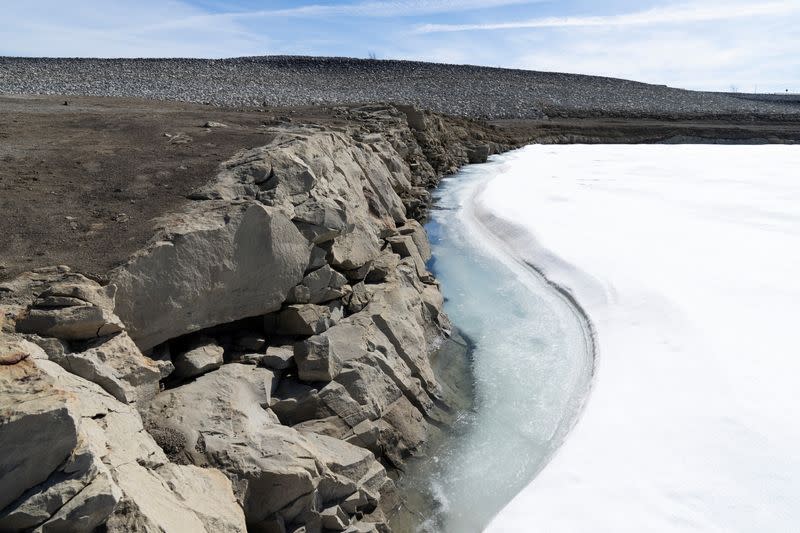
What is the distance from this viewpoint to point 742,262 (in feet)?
31.5

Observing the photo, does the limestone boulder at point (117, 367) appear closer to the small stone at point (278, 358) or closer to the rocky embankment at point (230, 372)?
the rocky embankment at point (230, 372)

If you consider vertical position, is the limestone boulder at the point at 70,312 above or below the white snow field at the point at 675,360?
above

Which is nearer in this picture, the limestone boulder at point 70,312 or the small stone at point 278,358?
the limestone boulder at point 70,312

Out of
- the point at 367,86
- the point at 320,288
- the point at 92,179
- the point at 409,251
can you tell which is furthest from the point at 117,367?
the point at 367,86

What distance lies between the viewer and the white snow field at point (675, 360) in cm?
488

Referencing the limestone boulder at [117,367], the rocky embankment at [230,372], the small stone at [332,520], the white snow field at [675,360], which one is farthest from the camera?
the white snow field at [675,360]

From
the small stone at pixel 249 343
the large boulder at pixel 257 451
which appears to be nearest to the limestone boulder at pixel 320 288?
the small stone at pixel 249 343

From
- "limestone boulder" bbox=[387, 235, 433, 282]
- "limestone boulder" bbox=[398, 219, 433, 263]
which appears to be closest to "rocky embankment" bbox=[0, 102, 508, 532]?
"limestone boulder" bbox=[387, 235, 433, 282]

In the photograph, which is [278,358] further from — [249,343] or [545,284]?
[545,284]

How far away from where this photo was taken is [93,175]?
24.3ft

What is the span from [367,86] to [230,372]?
1419 inches

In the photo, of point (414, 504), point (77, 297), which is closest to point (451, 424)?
point (414, 504)

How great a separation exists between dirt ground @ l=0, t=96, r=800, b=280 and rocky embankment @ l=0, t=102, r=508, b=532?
1.23ft

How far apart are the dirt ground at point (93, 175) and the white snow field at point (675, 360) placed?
4556mm
